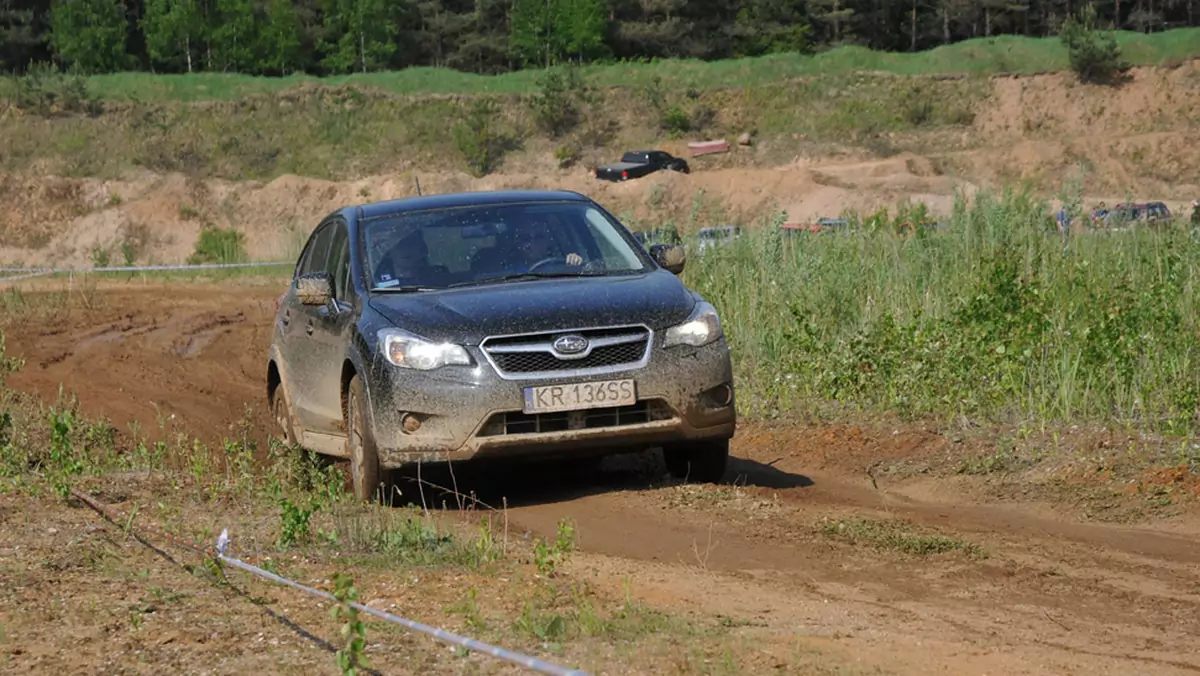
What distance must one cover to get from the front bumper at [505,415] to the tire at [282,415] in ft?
7.20

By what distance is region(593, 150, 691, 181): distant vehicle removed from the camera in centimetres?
5903

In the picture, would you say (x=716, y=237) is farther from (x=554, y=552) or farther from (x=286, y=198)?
(x=286, y=198)

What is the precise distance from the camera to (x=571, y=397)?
8.36 meters

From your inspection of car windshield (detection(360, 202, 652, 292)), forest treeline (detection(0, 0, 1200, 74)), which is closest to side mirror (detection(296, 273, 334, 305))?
car windshield (detection(360, 202, 652, 292))

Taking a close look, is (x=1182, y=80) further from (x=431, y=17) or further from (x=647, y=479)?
(x=647, y=479)

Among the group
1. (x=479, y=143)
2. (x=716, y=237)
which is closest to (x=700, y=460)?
(x=716, y=237)

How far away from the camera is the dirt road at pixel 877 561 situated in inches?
207

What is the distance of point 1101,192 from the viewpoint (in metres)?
56.1

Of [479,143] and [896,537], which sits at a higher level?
[896,537]

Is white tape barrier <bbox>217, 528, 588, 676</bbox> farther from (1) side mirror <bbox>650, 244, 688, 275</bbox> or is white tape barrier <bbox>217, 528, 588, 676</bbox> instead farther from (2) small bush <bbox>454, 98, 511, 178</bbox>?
(2) small bush <bbox>454, 98, 511, 178</bbox>

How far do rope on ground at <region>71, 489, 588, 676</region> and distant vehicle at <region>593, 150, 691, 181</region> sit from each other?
50706mm

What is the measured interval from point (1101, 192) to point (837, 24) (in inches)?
1534

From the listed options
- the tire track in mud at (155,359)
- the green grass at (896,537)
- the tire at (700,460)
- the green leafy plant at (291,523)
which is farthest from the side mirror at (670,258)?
the tire track in mud at (155,359)

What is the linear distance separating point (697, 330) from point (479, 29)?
89030 millimetres
